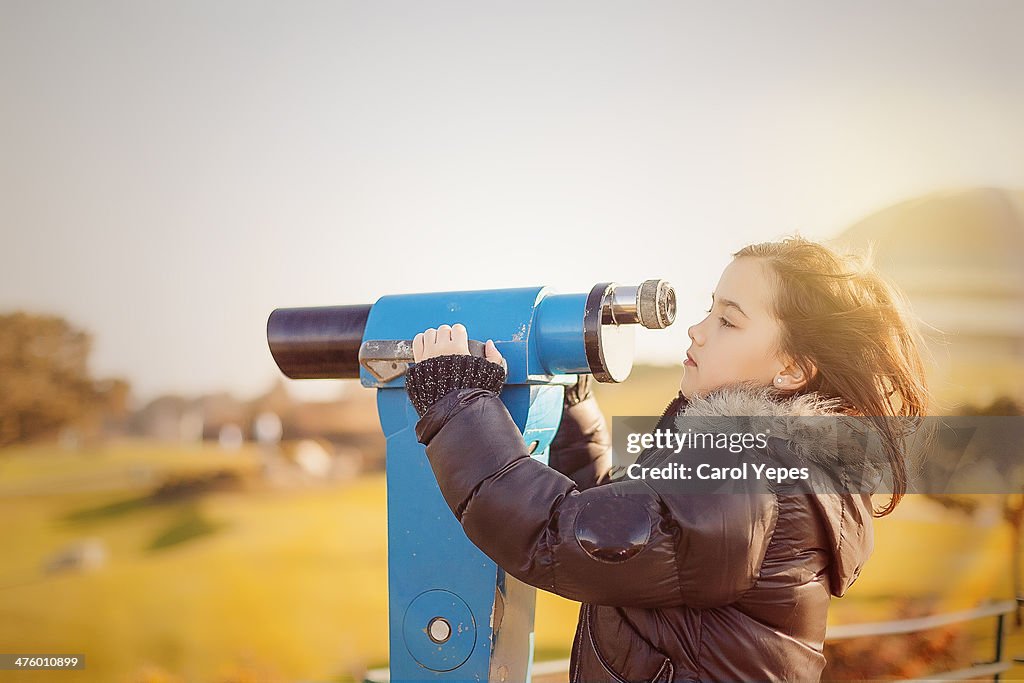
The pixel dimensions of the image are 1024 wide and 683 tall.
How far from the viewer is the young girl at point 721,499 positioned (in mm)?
833

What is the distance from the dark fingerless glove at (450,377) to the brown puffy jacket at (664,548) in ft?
0.07

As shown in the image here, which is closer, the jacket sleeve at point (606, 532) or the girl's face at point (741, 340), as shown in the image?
the jacket sleeve at point (606, 532)

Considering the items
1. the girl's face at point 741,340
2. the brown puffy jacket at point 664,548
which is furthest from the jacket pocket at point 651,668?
the girl's face at point 741,340

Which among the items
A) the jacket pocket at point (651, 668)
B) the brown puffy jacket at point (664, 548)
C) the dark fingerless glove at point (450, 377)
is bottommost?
the jacket pocket at point (651, 668)

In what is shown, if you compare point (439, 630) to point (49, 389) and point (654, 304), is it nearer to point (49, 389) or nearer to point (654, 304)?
point (654, 304)

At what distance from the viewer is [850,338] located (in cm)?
102

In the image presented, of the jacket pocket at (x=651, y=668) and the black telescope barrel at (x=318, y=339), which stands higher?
the black telescope barrel at (x=318, y=339)

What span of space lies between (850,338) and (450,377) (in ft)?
1.64

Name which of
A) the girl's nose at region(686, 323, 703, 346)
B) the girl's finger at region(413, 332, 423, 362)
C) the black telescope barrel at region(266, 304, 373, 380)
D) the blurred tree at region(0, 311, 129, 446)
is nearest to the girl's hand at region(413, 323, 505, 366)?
the girl's finger at region(413, 332, 423, 362)

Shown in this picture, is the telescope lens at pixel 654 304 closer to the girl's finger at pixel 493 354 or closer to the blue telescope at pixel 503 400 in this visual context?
the blue telescope at pixel 503 400

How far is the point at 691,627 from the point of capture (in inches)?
35.0

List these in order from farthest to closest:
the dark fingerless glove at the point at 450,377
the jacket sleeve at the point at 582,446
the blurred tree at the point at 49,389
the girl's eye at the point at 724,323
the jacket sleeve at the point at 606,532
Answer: the blurred tree at the point at 49,389 < the jacket sleeve at the point at 582,446 < the girl's eye at the point at 724,323 < the dark fingerless glove at the point at 450,377 < the jacket sleeve at the point at 606,532

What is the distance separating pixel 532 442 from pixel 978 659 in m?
1.80

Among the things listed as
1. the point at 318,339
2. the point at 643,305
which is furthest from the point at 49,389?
the point at 643,305
